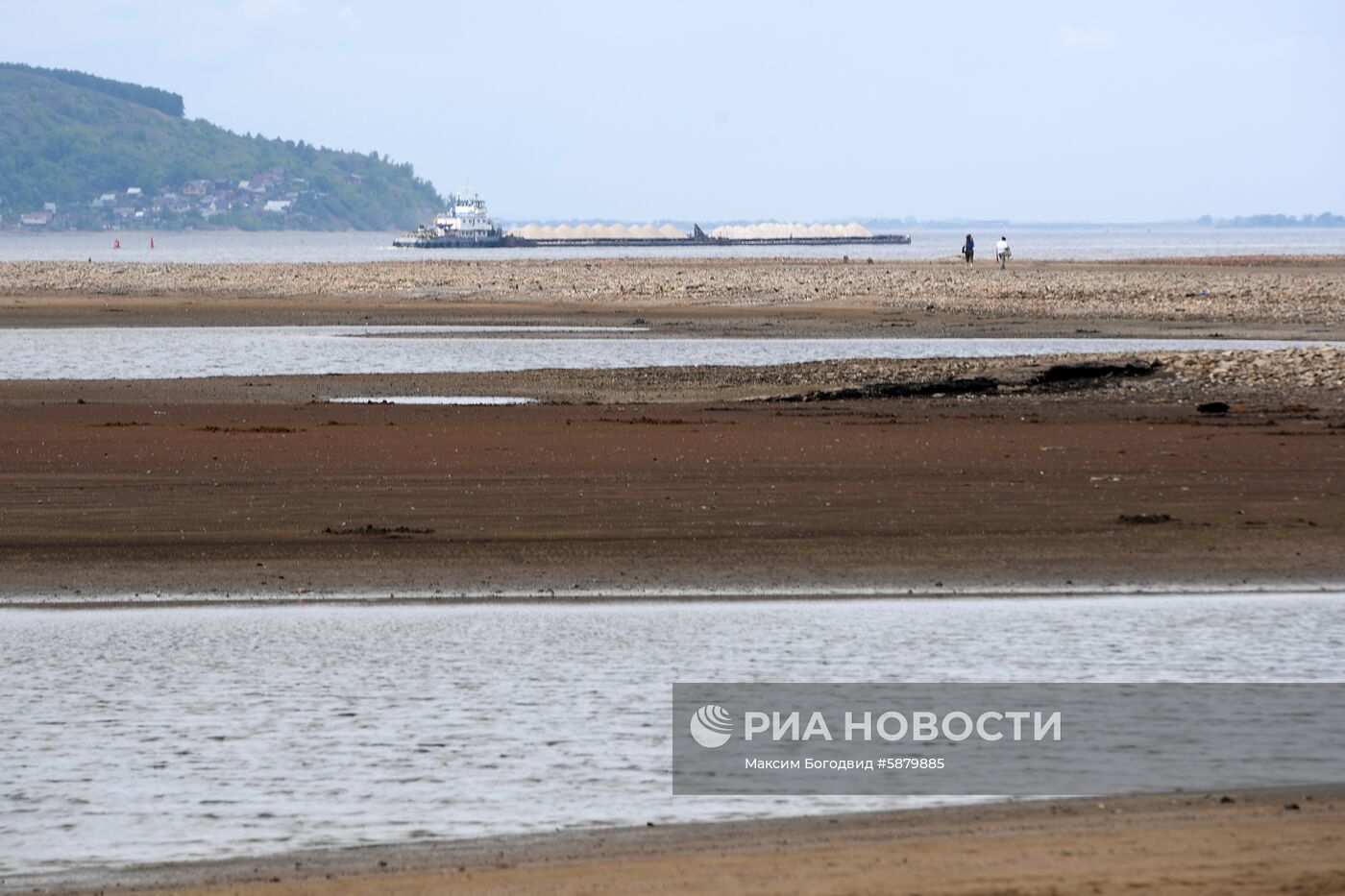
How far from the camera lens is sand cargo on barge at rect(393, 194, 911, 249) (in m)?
155

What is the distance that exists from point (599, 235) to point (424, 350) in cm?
14036

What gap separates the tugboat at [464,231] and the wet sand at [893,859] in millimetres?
146685

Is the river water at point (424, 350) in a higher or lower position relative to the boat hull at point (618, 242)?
lower

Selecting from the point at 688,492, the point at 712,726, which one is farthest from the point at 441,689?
the point at 688,492

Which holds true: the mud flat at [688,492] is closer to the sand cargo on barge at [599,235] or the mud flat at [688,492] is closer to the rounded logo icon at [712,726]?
the rounded logo icon at [712,726]

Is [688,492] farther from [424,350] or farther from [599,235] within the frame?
[599,235]

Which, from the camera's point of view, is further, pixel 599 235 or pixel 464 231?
pixel 599 235

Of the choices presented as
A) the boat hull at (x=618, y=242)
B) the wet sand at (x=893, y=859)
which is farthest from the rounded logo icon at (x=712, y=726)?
the boat hull at (x=618, y=242)

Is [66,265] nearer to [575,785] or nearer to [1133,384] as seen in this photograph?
[1133,384]

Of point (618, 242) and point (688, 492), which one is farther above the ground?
point (618, 242)

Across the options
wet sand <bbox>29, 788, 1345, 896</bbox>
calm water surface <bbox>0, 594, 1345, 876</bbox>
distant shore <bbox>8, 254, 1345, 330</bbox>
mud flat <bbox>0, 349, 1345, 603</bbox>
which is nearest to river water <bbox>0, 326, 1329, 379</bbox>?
distant shore <bbox>8, 254, 1345, 330</bbox>

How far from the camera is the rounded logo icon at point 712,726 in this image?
8.20 meters

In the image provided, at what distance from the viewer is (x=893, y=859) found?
614 centimetres

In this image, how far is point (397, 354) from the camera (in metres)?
32.6
